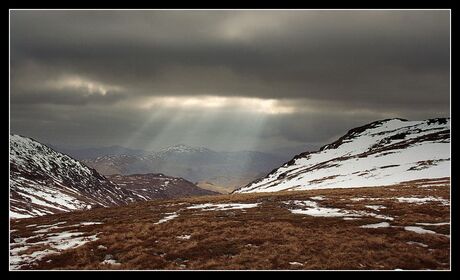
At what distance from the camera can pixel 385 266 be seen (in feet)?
80.4

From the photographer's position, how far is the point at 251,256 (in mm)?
27531

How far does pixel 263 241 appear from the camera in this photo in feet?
105

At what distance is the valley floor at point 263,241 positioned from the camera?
26.2m

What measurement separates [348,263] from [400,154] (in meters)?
119

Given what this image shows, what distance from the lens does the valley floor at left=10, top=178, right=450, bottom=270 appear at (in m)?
26.2

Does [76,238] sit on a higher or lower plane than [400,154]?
lower

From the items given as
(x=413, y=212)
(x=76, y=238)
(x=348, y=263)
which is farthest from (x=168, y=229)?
(x=413, y=212)

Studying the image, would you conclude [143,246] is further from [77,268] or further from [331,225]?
[331,225]

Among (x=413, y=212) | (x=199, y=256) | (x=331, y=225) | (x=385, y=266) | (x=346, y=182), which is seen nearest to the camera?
(x=385, y=266)

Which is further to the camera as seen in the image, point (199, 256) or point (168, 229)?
point (168, 229)
